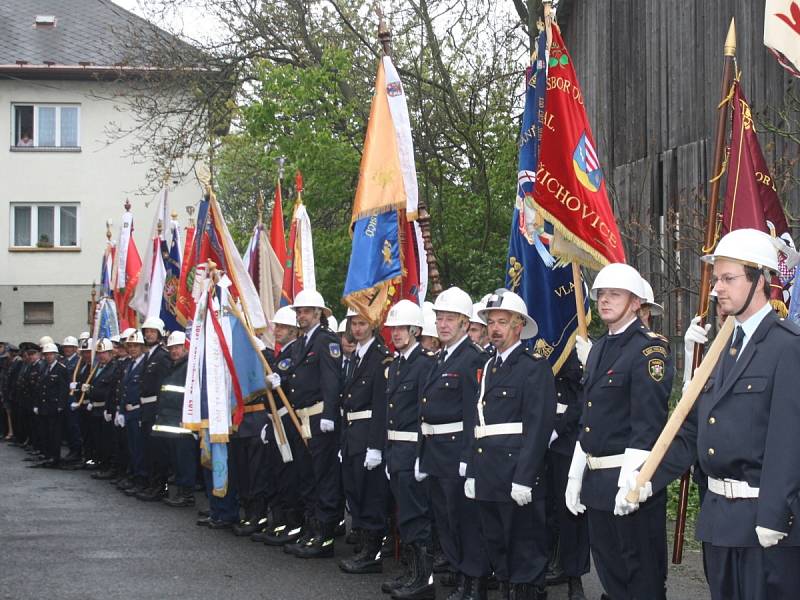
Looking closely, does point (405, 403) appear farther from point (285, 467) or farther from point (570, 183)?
point (285, 467)

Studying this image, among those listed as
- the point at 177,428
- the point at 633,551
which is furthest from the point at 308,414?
the point at 633,551

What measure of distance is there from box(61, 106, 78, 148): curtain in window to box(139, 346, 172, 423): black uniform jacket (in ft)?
67.5

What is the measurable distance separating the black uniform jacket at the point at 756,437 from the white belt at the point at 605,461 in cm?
125

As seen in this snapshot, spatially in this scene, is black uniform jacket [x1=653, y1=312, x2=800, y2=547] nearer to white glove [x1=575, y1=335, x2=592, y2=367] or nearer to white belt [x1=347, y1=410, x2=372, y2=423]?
white glove [x1=575, y1=335, x2=592, y2=367]

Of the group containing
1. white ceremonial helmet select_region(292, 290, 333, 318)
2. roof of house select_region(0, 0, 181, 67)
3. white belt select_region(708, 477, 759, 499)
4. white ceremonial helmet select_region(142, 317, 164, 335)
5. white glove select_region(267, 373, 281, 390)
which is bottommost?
white belt select_region(708, 477, 759, 499)

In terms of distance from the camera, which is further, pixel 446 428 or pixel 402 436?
pixel 402 436

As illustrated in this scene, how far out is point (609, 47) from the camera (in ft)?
59.0

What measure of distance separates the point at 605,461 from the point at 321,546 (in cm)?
441

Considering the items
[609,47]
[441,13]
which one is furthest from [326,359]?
[441,13]

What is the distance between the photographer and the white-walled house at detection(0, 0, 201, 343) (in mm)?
33406

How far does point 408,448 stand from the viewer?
9117 millimetres

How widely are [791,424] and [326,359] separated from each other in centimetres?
618

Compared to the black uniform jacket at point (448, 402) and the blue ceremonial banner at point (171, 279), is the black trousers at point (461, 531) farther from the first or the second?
the blue ceremonial banner at point (171, 279)

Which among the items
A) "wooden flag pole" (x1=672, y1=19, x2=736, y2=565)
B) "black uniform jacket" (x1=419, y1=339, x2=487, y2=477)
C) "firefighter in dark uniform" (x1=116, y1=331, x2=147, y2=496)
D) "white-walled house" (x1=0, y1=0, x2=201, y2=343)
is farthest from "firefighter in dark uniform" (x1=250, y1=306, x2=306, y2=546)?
"white-walled house" (x1=0, y1=0, x2=201, y2=343)
